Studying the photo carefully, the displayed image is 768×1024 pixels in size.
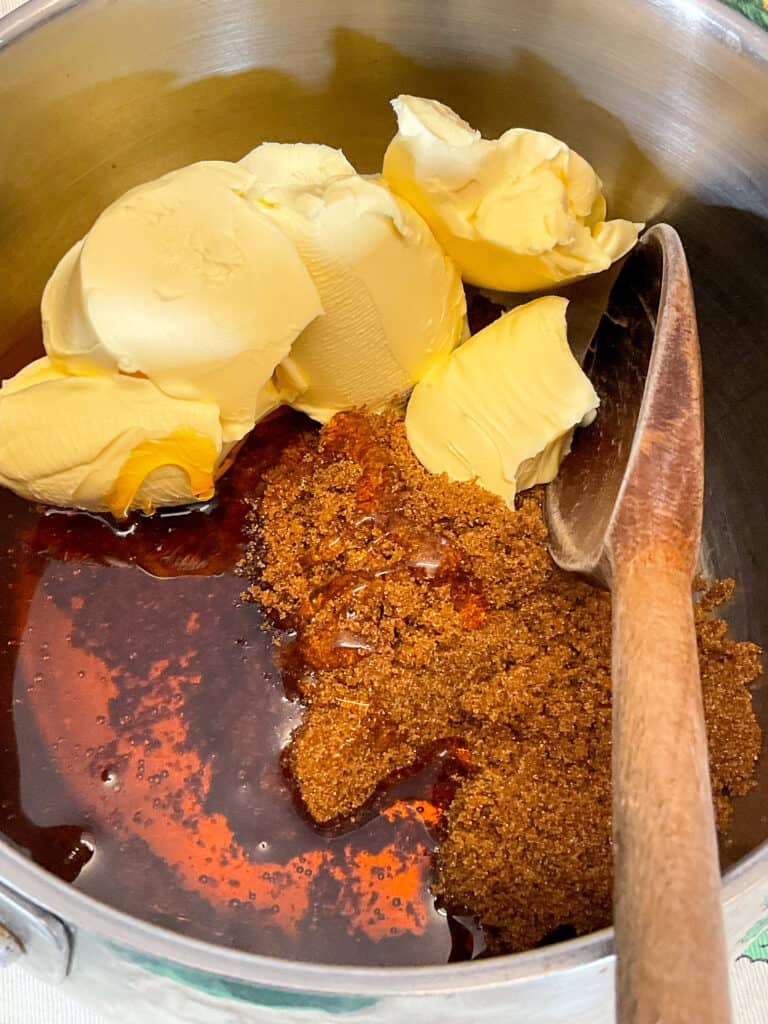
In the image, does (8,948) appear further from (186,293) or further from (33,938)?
(186,293)

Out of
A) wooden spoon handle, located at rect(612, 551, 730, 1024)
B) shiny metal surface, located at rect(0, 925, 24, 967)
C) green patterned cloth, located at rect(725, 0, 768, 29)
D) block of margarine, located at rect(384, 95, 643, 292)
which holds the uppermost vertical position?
green patterned cloth, located at rect(725, 0, 768, 29)

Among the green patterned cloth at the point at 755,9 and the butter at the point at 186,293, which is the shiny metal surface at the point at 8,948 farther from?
the green patterned cloth at the point at 755,9

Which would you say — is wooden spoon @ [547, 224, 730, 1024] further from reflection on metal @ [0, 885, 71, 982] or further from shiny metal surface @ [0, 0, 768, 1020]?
reflection on metal @ [0, 885, 71, 982]

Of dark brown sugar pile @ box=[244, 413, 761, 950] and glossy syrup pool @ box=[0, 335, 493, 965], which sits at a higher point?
dark brown sugar pile @ box=[244, 413, 761, 950]

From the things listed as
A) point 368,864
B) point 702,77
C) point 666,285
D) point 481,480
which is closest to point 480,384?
point 481,480

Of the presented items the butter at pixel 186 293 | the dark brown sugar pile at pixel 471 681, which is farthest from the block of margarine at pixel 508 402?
the butter at pixel 186 293

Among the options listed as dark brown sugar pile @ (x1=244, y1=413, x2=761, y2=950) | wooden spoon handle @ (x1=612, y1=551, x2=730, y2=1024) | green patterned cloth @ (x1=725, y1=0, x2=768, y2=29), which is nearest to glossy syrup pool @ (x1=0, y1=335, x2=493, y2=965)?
dark brown sugar pile @ (x1=244, y1=413, x2=761, y2=950)

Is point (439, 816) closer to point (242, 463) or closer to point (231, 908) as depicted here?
point (231, 908)
